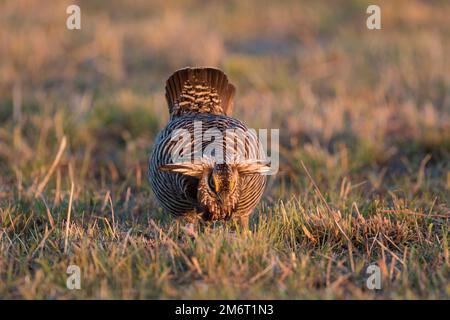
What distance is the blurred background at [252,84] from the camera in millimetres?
6023

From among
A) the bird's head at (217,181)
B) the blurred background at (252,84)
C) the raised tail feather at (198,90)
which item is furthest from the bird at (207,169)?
the blurred background at (252,84)

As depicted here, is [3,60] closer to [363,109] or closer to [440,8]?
[363,109]

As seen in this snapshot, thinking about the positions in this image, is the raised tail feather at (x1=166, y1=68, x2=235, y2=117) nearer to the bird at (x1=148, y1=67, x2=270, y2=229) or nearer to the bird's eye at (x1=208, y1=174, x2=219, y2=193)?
the bird at (x1=148, y1=67, x2=270, y2=229)

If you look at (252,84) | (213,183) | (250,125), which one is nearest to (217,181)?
(213,183)

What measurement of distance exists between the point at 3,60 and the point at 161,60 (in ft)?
6.28

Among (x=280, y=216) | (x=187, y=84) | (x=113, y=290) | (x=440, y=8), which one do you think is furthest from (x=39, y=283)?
(x=440, y=8)

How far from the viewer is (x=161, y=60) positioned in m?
9.22

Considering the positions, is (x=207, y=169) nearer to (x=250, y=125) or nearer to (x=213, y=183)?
(x=213, y=183)

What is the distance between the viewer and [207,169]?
3.83 m

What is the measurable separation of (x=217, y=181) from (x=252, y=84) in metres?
4.76

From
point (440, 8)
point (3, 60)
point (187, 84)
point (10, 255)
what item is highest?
point (440, 8)

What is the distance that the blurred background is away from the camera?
19.8ft

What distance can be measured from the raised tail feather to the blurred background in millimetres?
860

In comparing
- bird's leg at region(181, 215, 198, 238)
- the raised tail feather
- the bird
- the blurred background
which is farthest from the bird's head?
the blurred background
